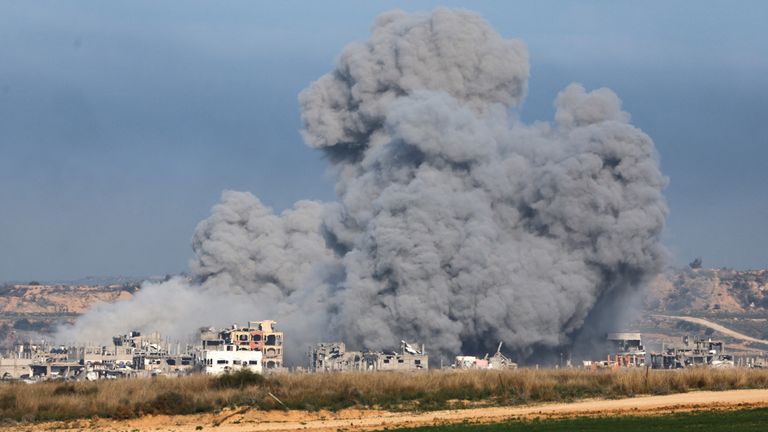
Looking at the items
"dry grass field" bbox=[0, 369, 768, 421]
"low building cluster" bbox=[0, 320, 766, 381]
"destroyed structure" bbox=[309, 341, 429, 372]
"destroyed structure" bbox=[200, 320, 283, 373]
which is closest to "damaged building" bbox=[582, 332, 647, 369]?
"low building cluster" bbox=[0, 320, 766, 381]

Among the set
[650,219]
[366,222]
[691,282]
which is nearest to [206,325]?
[366,222]

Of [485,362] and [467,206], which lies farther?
[467,206]

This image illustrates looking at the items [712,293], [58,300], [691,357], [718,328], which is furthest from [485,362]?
[58,300]

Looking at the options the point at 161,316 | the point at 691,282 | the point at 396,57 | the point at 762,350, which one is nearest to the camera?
the point at 396,57

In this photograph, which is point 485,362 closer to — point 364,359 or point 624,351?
point 364,359

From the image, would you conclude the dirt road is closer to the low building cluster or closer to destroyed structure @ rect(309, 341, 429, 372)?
the low building cluster

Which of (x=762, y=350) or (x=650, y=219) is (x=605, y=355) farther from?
(x=762, y=350)
